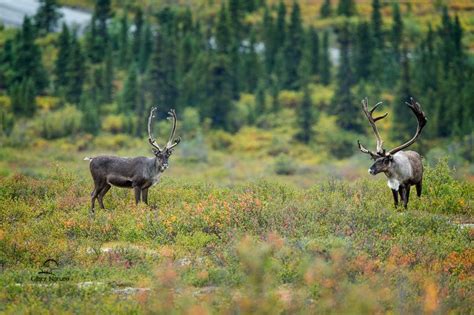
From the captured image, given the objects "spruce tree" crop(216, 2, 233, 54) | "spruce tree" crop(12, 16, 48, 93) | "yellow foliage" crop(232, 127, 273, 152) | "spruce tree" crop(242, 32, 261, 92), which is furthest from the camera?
"spruce tree" crop(242, 32, 261, 92)

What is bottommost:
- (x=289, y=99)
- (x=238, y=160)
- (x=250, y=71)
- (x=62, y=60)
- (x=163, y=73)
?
(x=238, y=160)

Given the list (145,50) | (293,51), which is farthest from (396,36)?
(145,50)

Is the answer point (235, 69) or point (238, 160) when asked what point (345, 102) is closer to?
point (235, 69)

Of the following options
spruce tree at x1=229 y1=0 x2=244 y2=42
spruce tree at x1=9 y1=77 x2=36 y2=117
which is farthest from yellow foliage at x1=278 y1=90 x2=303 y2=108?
spruce tree at x1=9 y1=77 x2=36 y2=117

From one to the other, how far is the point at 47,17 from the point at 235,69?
58.0ft

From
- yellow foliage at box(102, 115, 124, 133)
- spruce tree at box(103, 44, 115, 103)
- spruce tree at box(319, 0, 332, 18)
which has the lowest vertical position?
yellow foliage at box(102, 115, 124, 133)

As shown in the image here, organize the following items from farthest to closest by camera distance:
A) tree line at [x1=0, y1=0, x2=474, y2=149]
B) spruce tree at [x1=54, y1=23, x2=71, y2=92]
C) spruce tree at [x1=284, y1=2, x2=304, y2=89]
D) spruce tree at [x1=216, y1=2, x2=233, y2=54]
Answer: spruce tree at [x1=284, y1=2, x2=304, y2=89] → spruce tree at [x1=216, y1=2, x2=233, y2=54] → spruce tree at [x1=54, y1=23, x2=71, y2=92] → tree line at [x1=0, y1=0, x2=474, y2=149]

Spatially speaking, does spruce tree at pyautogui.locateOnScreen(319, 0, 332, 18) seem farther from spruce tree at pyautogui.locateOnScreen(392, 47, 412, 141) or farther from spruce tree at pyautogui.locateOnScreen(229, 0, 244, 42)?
spruce tree at pyautogui.locateOnScreen(392, 47, 412, 141)

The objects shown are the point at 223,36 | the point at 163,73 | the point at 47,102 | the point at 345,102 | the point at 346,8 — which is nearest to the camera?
the point at 345,102

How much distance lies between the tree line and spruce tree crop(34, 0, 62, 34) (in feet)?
10.5

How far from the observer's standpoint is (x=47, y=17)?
60.6 meters

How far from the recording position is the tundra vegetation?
12.3m

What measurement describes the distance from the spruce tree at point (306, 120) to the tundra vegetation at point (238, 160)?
0.09 metres

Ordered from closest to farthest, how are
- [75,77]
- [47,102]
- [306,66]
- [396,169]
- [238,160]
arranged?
1. [396,169]
2. [238,160]
3. [47,102]
4. [75,77]
5. [306,66]
